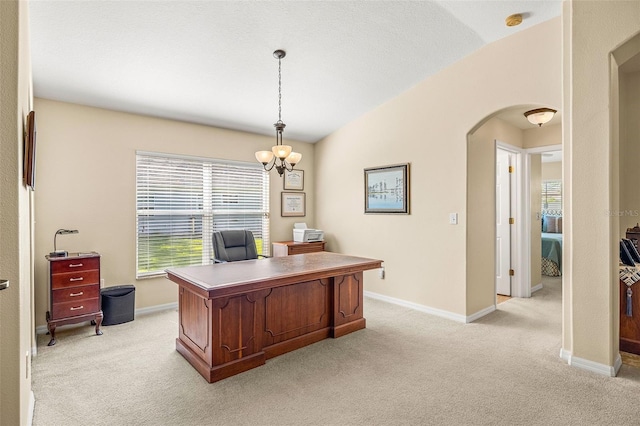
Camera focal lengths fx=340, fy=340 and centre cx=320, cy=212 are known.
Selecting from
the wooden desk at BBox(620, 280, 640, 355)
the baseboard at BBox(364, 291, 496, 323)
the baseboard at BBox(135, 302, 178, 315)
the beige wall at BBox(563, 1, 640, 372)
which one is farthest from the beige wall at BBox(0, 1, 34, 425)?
the wooden desk at BBox(620, 280, 640, 355)

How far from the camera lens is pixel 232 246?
3.89m

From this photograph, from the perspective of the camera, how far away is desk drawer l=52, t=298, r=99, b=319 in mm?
3205

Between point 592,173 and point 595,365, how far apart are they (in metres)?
1.46

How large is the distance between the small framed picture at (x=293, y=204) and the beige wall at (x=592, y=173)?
3686mm

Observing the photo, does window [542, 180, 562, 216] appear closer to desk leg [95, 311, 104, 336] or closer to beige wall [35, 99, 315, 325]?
beige wall [35, 99, 315, 325]

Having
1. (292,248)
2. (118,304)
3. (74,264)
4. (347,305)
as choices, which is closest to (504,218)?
(347,305)

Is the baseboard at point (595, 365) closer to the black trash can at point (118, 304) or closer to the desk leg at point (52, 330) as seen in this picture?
the black trash can at point (118, 304)

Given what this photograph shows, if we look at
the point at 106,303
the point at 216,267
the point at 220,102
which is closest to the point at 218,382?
the point at 216,267

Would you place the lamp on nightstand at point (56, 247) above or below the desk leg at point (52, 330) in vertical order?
above

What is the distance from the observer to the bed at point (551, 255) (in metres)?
6.12

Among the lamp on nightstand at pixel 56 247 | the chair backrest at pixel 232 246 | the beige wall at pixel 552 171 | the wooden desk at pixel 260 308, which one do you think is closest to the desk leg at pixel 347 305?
the wooden desk at pixel 260 308

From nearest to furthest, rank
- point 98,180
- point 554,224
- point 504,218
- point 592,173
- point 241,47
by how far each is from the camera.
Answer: point 592,173
point 241,47
point 98,180
point 504,218
point 554,224

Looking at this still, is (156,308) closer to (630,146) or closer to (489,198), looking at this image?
(489,198)

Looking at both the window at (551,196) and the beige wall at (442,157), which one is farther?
the window at (551,196)
